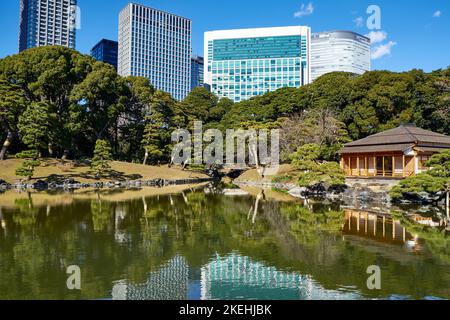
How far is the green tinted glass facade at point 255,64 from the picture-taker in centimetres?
10788

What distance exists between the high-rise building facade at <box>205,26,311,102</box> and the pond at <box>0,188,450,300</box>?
9475cm

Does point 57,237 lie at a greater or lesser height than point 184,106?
lesser

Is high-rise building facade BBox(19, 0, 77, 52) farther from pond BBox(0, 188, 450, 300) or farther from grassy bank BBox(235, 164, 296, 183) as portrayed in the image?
pond BBox(0, 188, 450, 300)

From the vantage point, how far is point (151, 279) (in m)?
7.79

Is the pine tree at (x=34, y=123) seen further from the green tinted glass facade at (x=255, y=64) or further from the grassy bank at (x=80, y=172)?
the green tinted glass facade at (x=255, y=64)

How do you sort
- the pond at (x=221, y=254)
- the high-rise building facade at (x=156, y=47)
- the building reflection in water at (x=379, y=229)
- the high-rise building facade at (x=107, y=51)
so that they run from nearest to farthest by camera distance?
the pond at (x=221, y=254)
the building reflection in water at (x=379, y=229)
the high-rise building facade at (x=156, y=47)
the high-rise building facade at (x=107, y=51)

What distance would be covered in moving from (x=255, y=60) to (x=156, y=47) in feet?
104

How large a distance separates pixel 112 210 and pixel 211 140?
2585 cm

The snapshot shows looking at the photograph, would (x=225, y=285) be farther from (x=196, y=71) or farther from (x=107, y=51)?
(x=196, y=71)

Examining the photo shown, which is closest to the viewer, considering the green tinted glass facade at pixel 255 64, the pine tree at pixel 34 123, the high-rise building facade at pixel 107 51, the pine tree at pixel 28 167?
the pine tree at pixel 28 167

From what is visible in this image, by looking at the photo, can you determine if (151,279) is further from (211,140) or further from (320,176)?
(211,140)

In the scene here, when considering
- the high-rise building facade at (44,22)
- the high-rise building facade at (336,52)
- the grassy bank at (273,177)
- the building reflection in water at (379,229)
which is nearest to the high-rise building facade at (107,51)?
the high-rise building facade at (44,22)

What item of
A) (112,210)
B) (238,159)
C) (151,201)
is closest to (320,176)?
(151,201)

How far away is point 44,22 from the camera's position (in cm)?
11425
